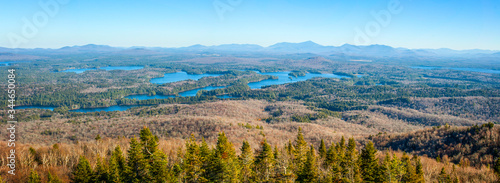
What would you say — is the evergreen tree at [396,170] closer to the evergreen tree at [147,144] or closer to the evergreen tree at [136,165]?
the evergreen tree at [147,144]

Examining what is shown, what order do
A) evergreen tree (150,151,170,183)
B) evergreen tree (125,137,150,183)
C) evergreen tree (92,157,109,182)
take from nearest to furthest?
evergreen tree (92,157,109,182), evergreen tree (150,151,170,183), evergreen tree (125,137,150,183)

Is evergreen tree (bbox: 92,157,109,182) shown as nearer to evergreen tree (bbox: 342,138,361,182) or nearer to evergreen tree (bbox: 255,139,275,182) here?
evergreen tree (bbox: 255,139,275,182)

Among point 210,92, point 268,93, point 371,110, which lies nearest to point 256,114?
point 371,110

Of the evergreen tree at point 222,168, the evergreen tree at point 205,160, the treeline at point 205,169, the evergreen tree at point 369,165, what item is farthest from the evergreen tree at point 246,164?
the evergreen tree at point 369,165

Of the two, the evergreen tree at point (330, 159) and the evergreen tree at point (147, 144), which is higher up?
the evergreen tree at point (147, 144)

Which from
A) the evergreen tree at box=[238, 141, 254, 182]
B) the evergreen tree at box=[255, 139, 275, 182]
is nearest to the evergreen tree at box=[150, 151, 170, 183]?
the evergreen tree at box=[238, 141, 254, 182]

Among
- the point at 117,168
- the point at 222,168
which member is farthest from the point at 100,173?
the point at 222,168
